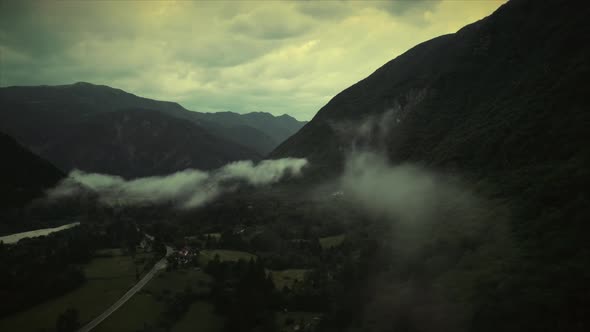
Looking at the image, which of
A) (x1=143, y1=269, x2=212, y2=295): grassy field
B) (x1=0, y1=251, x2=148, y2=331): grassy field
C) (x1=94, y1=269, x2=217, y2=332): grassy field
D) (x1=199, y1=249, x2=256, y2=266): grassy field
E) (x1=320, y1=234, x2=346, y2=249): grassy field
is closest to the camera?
(x1=94, y1=269, x2=217, y2=332): grassy field

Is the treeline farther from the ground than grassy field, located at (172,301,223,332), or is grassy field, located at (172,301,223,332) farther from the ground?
the treeline

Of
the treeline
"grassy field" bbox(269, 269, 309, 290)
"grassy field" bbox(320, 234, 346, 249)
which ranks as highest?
the treeline

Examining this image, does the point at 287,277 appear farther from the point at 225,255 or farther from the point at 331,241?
the point at 331,241

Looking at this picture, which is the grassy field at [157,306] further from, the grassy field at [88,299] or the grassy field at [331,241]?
the grassy field at [331,241]

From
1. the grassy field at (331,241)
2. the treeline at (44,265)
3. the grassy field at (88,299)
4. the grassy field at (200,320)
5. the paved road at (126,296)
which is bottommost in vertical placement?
the grassy field at (331,241)

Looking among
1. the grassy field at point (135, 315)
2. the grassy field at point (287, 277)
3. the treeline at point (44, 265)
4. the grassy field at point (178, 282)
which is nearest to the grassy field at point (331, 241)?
the grassy field at point (287, 277)

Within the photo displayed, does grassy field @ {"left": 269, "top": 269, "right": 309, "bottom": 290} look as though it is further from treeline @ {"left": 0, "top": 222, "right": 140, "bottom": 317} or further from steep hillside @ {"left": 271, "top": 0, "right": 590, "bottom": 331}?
treeline @ {"left": 0, "top": 222, "right": 140, "bottom": 317}

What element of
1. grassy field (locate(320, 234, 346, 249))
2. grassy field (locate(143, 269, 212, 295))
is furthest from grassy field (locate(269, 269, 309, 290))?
grassy field (locate(320, 234, 346, 249))
